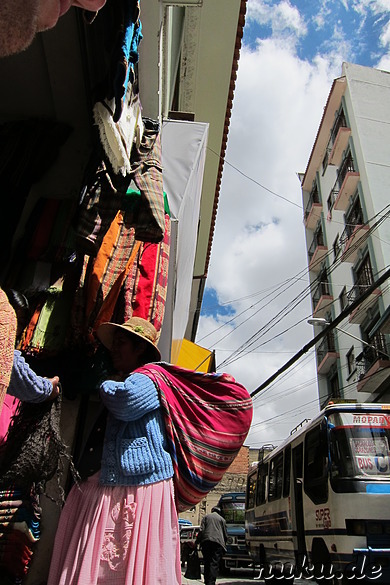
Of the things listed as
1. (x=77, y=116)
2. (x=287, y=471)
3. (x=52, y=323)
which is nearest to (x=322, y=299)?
(x=287, y=471)

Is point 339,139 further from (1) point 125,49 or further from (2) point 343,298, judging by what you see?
(1) point 125,49

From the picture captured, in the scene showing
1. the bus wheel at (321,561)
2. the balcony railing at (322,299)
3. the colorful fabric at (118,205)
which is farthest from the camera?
the balcony railing at (322,299)

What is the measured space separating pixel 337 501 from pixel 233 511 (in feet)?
28.5

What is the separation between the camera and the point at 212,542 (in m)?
8.10

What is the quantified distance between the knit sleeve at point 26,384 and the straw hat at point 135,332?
0.63 m

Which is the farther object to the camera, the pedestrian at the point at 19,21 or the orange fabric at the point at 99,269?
the orange fabric at the point at 99,269

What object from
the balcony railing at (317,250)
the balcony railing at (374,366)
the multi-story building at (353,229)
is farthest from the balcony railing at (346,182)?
the balcony railing at (374,366)

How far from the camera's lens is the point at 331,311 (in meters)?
22.7

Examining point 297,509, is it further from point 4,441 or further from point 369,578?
point 4,441

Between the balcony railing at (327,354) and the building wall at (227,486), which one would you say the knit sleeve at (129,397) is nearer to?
the building wall at (227,486)

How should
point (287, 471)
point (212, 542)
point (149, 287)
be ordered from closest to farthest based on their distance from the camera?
point (149, 287) < point (287, 471) < point (212, 542)

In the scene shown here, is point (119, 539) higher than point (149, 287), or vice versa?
point (149, 287)

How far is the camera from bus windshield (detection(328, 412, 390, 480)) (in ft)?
17.6

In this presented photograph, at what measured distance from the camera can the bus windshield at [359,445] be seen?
5363 mm
